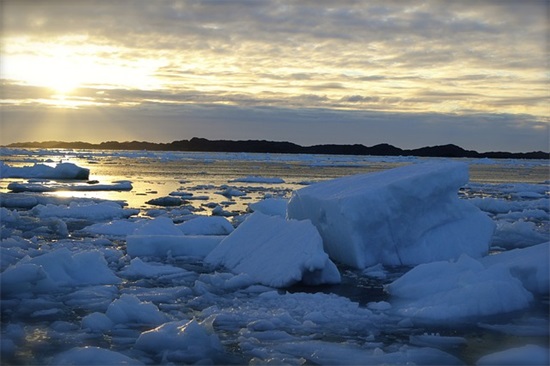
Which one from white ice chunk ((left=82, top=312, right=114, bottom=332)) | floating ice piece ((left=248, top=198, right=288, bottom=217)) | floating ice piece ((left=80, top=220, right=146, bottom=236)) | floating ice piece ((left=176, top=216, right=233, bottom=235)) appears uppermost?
floating ice piece ((left=248, top=198, right=288, bottom=217))

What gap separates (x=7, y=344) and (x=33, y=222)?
24.2 ft

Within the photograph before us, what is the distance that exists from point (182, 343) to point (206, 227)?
19.2 feet

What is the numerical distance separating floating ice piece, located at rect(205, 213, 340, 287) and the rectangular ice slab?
817 millimetres

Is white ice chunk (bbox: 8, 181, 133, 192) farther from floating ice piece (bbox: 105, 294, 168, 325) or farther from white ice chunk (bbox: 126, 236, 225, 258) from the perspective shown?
floating ice piece (bbox: 105, 294, 168, 325)

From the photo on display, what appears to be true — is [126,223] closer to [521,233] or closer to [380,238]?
[380,238]

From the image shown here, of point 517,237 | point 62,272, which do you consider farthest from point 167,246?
point 517,237

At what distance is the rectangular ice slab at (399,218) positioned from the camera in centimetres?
840

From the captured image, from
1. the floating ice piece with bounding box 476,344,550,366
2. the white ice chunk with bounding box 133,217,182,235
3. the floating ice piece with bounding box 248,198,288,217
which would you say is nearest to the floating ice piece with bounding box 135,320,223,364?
the floating ice piece with bounding box 476,344,550,366

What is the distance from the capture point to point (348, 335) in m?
5.39

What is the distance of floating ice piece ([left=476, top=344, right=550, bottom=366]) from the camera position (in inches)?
181

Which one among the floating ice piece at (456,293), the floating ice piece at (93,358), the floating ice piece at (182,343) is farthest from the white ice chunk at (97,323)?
the floating ice piece at (456,293)

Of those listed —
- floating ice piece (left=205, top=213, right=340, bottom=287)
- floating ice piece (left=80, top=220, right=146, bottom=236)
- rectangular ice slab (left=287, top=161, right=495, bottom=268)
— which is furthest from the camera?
floating ice piece (left=80, top=220, right=146, bottom=236)

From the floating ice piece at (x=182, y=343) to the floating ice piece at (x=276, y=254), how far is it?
7.57 ft

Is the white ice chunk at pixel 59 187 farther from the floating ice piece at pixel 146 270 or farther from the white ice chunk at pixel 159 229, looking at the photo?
the floating ice piece at pixel 146 270
